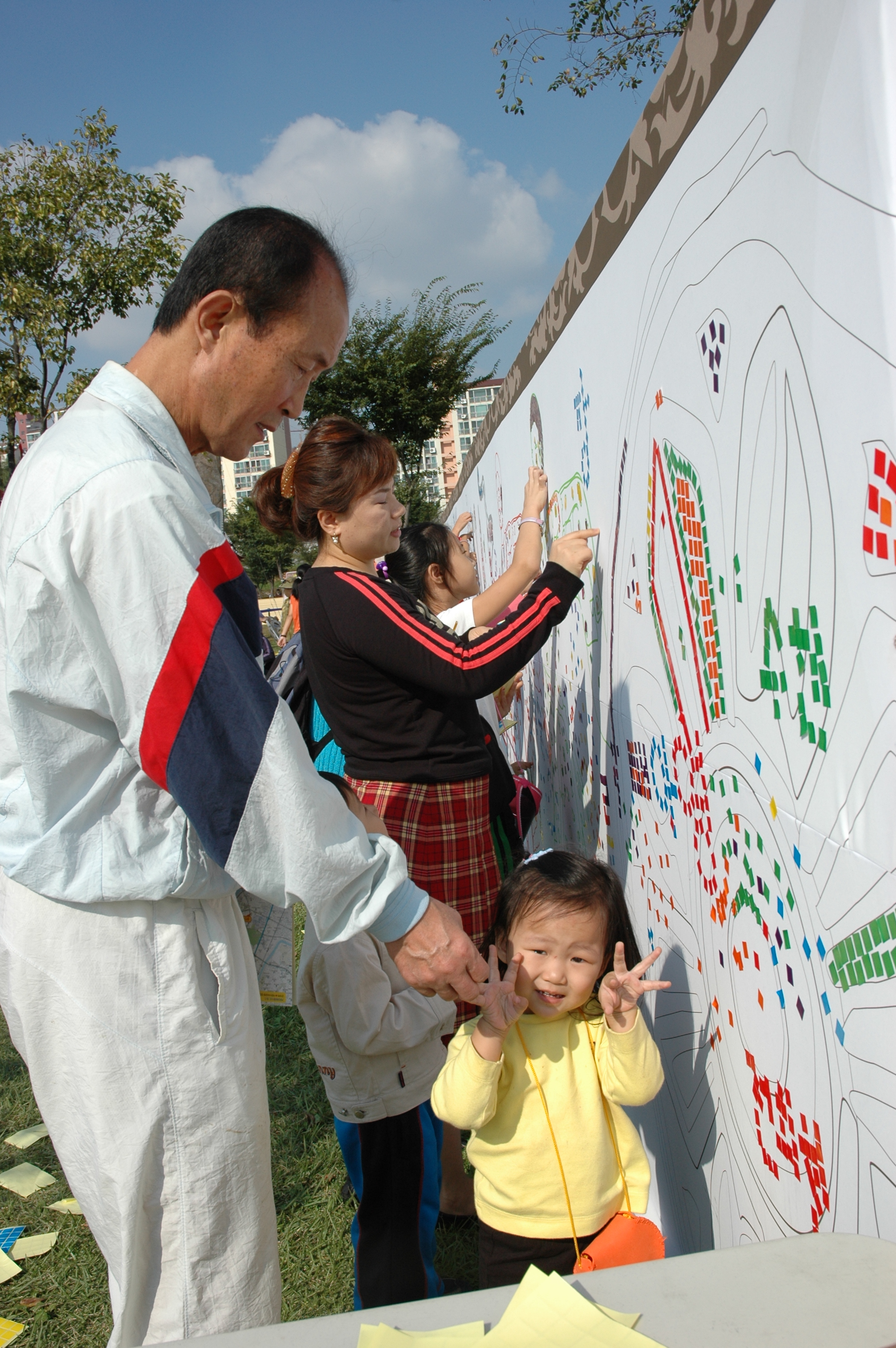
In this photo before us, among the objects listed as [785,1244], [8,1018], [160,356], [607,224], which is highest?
[607,224]

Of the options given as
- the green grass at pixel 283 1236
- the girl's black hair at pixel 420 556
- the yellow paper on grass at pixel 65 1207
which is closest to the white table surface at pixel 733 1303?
the green grass at pixel 283 1236

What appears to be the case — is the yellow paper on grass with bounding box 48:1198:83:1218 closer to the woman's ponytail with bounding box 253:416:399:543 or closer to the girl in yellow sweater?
the girl in yellow sweater

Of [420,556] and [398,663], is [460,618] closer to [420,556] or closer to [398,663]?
[420,556]

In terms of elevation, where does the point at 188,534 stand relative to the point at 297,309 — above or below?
below

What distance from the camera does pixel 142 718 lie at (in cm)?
109

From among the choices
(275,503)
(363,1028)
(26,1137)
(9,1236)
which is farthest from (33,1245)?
(275,503)

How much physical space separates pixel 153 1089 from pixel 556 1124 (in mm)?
636

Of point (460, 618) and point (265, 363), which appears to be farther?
point (460, 618)

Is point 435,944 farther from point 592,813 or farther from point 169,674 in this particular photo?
point 592,813

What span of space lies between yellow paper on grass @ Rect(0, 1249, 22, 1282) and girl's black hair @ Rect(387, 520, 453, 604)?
2.18 meters

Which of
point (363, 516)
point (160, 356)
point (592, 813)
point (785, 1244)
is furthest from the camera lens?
point (592, 813)

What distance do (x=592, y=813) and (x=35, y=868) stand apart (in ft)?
5.38

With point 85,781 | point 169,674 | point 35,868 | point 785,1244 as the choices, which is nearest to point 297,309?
point 169,674

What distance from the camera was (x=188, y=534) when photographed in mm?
1122
